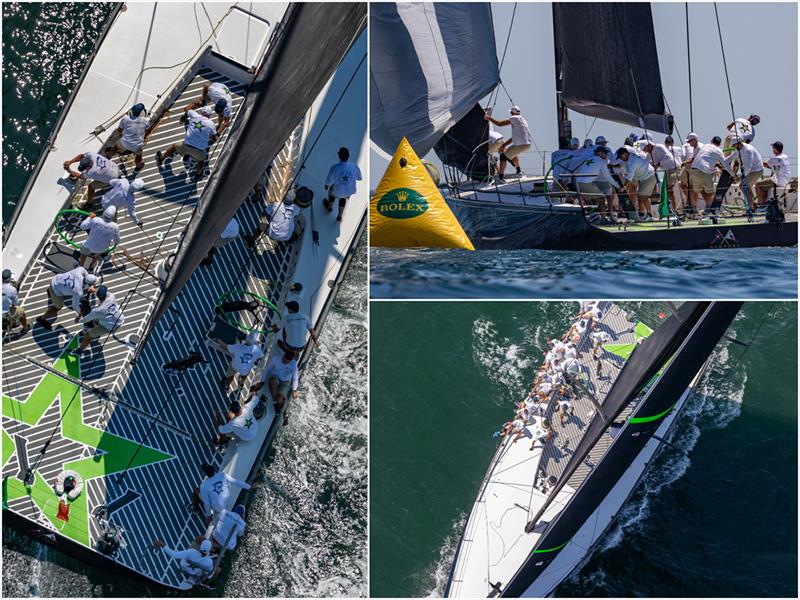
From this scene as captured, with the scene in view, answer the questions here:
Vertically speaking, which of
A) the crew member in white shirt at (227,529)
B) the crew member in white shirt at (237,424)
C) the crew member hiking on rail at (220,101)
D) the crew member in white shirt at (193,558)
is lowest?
the crew member in white shirt at (193,558)

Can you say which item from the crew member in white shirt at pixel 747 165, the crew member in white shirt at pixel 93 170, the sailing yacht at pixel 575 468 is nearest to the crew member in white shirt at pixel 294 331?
the crew member in white shirt at pixel 93 170

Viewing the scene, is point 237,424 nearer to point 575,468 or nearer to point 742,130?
point 575,468

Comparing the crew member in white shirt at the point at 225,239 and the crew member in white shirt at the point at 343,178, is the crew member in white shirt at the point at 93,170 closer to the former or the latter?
the crew member in white shirt at the point at 225,239

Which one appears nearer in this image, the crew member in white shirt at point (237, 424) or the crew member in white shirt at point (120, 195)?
the crew member in white shirt at point (120, 195)

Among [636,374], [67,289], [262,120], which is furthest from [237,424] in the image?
[636,374]

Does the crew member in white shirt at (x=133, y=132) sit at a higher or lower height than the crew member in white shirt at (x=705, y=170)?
lower

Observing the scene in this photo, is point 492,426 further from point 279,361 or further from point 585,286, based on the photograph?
point 279,361

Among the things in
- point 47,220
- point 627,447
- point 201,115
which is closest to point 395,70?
point 201,115

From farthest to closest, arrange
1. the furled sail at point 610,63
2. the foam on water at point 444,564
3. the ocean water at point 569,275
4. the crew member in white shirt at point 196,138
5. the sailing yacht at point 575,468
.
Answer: the furled sail at point 610,63, the foam on water at point 444,564, the sailing yacht at point 575,468, the ocean water at point 569,275, the crew member in white shirt at point 196,138
